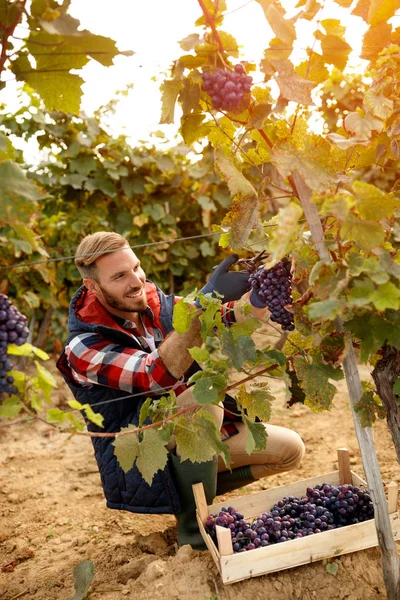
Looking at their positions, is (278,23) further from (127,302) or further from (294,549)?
(294,549)

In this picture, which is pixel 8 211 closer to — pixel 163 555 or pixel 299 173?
pixel 299 173

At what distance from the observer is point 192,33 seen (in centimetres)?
155

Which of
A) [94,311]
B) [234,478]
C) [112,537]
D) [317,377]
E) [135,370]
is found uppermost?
[94,311]

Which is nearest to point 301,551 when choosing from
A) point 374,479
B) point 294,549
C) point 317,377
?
point 294,549

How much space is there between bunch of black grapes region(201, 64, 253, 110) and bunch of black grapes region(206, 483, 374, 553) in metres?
1.38

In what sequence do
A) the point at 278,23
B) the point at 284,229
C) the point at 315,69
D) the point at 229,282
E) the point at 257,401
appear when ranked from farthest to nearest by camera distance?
the point at 229,282 < the point at 257,401 < the point at 315,69 < the point at 278,23 < the point at 284,229

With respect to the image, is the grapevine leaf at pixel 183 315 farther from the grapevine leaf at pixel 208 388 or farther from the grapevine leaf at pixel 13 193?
the grapevine leaf at pixel 13 193

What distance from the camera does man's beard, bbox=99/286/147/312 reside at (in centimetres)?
258

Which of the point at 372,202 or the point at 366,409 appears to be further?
the point at 366,409

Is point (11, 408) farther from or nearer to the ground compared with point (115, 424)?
farther from the ground

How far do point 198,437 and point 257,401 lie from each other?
0.22m

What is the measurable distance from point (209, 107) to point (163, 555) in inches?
67.3

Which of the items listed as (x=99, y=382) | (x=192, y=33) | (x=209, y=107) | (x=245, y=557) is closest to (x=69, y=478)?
(x=99, y=382)

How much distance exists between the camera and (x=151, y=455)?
6.06ft
